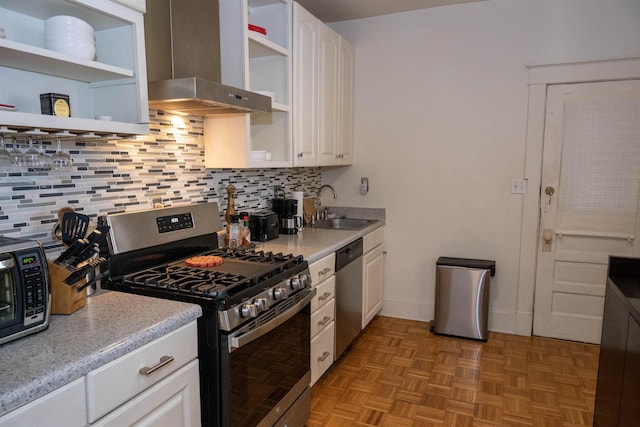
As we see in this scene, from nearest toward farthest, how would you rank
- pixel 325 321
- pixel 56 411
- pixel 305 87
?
pixel 56 411 < pixel 325 321 < pixel 305 87

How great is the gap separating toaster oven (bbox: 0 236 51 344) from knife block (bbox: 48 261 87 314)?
0.10 metres

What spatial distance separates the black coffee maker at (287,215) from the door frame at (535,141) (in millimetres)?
1787

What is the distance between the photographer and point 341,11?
343 cm

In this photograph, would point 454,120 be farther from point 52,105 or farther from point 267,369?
point 52,105

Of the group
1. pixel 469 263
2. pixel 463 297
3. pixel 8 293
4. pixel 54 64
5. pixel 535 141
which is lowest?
pixel 463 297

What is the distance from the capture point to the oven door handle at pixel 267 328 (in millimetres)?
1518

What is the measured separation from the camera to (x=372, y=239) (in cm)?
337

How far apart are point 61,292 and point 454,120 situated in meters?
3.00

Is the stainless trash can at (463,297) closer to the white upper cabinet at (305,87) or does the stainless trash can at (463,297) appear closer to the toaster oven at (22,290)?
the white upper cabinet at (305,87)

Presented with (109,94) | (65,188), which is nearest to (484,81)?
(109,94)

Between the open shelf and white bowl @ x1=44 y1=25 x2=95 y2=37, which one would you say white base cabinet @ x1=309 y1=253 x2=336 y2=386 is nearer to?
the open shelf

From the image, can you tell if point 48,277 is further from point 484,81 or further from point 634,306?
point 484,81

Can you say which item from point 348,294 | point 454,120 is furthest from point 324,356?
point 454,120

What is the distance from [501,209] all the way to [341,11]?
202 centimetres
